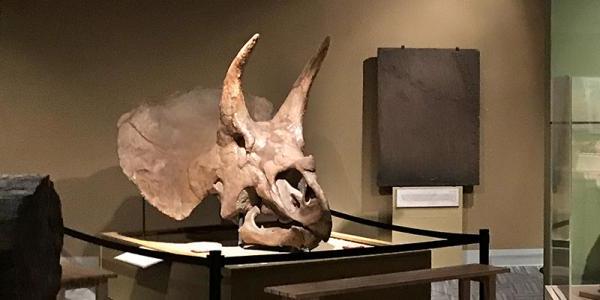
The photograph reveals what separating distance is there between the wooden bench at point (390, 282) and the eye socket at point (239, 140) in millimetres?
980

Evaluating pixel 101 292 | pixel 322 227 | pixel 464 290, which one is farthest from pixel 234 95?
pixel 464 290

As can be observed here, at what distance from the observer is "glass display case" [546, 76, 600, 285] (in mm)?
4500

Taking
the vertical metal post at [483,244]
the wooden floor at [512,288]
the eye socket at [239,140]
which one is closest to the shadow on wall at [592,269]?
the vertical metal post at [483,244]

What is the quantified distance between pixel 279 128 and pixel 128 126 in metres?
0.82

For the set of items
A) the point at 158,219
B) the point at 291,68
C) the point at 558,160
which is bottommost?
the point at 158,219

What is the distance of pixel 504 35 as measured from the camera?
6.48 meters

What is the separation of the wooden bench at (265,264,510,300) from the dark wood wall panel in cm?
176

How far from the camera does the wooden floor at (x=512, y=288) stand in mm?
5531

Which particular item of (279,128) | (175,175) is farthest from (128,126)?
(279,128)

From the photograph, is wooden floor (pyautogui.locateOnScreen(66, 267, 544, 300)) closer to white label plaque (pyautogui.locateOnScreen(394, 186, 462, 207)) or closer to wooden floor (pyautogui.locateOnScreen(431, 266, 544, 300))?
wooden floor (pyautogui.locateOnScreen(431, 266, 544, 300))

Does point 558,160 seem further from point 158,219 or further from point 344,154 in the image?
point 158,219

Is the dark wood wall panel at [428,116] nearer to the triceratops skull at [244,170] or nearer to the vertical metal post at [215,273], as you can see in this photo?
the triceratops skull at [244,170]

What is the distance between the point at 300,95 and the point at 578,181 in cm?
148

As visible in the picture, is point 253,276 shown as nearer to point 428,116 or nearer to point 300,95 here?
point 300,95
